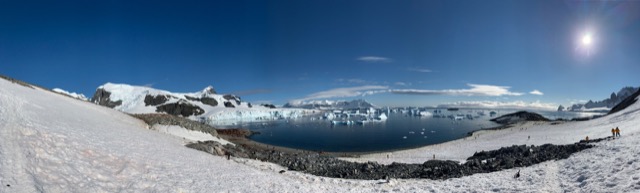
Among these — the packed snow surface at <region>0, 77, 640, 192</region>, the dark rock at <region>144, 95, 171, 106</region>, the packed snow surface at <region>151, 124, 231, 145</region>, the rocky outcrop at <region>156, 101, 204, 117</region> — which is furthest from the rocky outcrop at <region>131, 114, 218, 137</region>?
the dark rock at <region>144, 95, 171, 106</region>

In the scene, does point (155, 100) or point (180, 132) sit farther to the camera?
point (155, 100)

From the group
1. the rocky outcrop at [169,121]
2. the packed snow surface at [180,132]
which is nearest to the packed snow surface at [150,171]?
the packed snow surface at [180,132]

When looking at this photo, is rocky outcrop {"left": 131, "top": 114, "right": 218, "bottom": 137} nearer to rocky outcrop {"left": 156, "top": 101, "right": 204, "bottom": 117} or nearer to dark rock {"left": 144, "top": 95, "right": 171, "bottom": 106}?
rocky outcrop {"left": 156, "top": 101, "right": 204, "bottom": 117}

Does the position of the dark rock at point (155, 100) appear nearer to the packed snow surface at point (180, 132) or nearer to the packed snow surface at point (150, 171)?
the packed snow surface at point (180, 132)

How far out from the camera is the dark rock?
193375mm

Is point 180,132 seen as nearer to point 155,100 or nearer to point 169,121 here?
point 169,121

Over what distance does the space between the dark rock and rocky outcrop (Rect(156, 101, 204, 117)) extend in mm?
6254

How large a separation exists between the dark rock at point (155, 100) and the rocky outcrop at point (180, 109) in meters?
6.25

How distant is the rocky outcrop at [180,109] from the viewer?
617 feet

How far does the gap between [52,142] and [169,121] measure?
24.8 meters

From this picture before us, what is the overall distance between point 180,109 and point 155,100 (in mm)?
17424

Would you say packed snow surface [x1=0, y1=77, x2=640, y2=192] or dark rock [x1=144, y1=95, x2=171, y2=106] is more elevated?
dark rock [x1=144, y1=95, x2=171, y2=106]

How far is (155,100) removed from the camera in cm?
19438

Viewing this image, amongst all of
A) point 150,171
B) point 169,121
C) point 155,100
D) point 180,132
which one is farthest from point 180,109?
point 150,171
